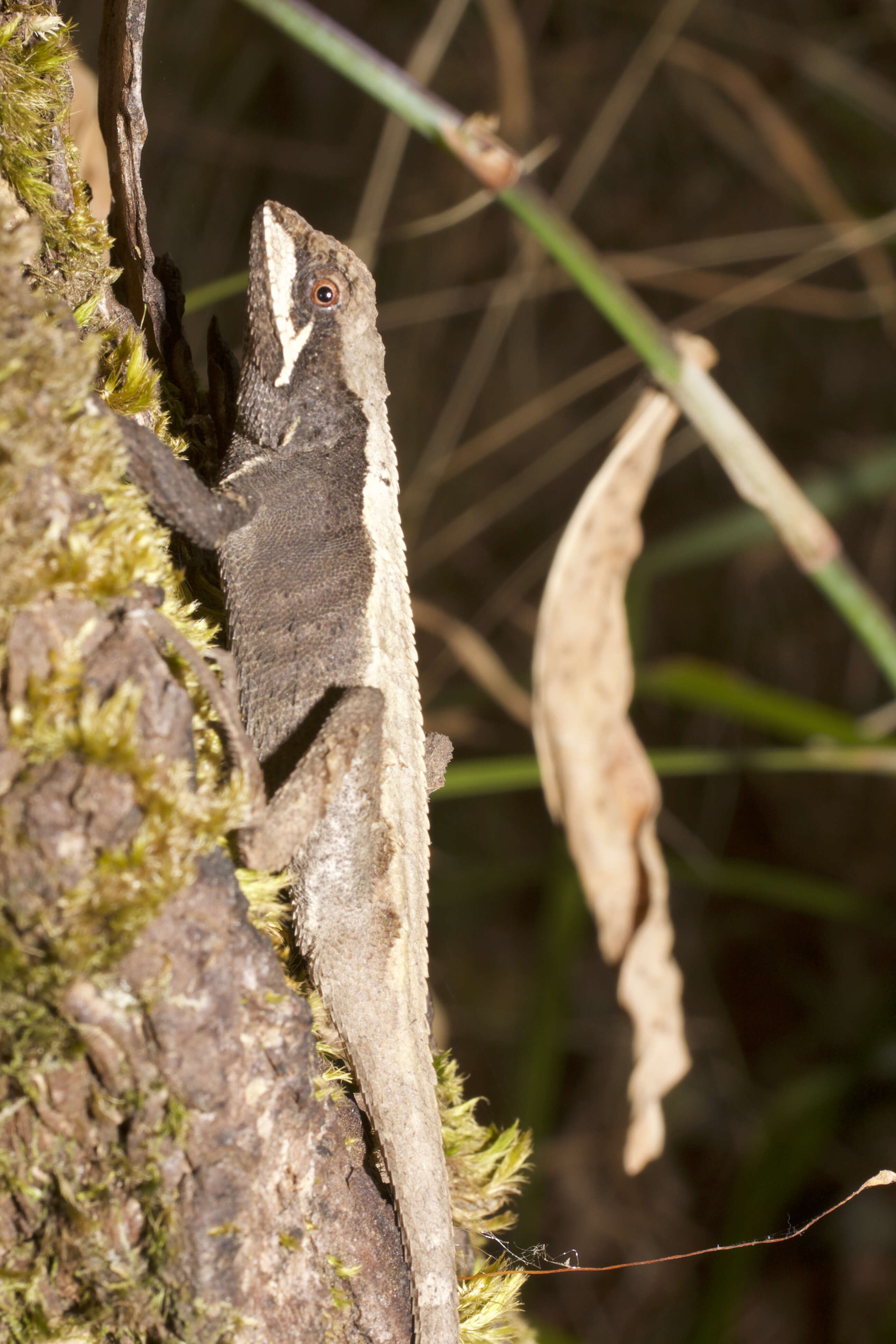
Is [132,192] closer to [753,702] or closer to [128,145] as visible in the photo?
[128,145]

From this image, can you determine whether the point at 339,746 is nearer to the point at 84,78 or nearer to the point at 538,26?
the point at 84,78

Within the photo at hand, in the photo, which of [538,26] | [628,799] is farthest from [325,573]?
[538,26]

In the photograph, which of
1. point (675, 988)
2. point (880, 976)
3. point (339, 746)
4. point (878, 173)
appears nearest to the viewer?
point (339, 746)

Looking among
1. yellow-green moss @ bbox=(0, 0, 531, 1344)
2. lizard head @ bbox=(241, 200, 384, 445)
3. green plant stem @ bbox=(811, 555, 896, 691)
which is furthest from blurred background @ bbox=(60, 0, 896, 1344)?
yellow-green moss @ bbox=(0, 0, 531, 1344)

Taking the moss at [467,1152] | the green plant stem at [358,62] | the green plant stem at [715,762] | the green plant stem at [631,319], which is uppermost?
the green plant stem at [358,62]

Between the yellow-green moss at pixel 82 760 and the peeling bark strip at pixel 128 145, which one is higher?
the peeling bark strip at pixel 128 145

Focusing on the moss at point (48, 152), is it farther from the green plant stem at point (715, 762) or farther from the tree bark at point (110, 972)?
the green plant stem at point (715, 762)

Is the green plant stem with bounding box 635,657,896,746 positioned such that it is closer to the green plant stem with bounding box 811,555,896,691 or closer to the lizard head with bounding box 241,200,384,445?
the green plant stem with bounding box 811,555,896,691

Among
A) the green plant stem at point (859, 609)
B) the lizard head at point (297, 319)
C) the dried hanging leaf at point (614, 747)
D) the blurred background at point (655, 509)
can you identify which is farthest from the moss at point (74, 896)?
the blurred background at point (655, 509)
